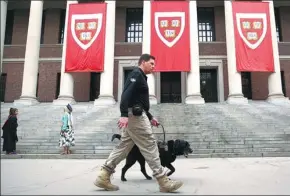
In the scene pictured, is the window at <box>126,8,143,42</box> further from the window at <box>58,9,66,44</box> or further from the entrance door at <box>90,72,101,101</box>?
the window at <box>58,9,66,44</box>

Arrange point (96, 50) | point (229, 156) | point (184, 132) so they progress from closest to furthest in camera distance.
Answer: point (229, 156) → point (184, 132) → point (96, 50)

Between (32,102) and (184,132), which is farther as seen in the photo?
(32,102)

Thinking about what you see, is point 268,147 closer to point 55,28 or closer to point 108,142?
point 108,142

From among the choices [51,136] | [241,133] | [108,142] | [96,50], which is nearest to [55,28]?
[96,50]

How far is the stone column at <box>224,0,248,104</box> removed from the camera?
18819mm

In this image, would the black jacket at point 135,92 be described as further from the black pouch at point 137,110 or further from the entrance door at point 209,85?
the entrance door at point 209,85

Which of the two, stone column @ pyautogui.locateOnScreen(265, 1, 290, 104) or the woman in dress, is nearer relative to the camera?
the woman in dress

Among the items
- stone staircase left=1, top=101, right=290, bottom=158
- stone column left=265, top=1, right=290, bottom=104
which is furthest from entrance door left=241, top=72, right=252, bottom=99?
stone staircase left=1, top=101, right=290, bottom=158

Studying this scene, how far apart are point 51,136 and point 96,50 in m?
8.24

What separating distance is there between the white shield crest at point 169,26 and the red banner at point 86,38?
3495mm

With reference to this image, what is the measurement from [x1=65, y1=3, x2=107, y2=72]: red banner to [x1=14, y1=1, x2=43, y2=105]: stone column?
3.10 meters

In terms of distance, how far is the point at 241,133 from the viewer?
1168 cm

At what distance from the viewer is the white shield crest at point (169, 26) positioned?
18.4 m

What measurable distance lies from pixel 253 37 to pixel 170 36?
5.16m
